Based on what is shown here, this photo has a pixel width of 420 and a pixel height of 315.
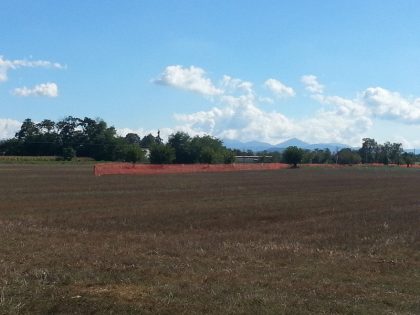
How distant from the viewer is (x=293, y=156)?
142875 mm

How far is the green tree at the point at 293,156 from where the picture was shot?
143 m

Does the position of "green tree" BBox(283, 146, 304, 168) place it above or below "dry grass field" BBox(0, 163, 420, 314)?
above

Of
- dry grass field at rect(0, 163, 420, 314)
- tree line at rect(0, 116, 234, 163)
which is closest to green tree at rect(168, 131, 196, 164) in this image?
tree line at rect(0, 116, 234, 163)

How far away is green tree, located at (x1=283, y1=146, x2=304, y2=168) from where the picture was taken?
468ft

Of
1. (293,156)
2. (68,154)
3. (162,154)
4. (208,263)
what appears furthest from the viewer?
(68,154)

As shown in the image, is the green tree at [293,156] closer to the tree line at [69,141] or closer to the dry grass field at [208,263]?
the tree line at [69,141]

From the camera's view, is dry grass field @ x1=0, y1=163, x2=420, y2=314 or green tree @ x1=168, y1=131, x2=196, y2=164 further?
green tree @ x1=168, y1=131, x2=196, y2=164

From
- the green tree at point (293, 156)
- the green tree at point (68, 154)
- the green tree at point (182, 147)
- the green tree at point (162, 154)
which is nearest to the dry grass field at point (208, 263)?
the green tree at point (162, 154)

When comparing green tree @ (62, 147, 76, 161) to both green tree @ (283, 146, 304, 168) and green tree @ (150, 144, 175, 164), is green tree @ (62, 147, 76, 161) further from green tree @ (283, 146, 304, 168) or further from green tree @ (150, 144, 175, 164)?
green tree @ (283, 146, 304, 168)

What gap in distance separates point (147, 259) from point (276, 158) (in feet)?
613

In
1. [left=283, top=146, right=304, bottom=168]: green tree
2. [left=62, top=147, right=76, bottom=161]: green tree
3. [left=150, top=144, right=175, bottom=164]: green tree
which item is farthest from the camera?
[left=62, top=147, right=76, bottom=161]: green tree

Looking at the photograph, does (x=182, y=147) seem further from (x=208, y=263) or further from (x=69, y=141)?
(x=208, y=263)

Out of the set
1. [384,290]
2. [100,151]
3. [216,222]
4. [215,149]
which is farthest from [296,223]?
[100,151]

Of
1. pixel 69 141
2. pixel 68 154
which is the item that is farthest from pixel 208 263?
pixel 69 141
